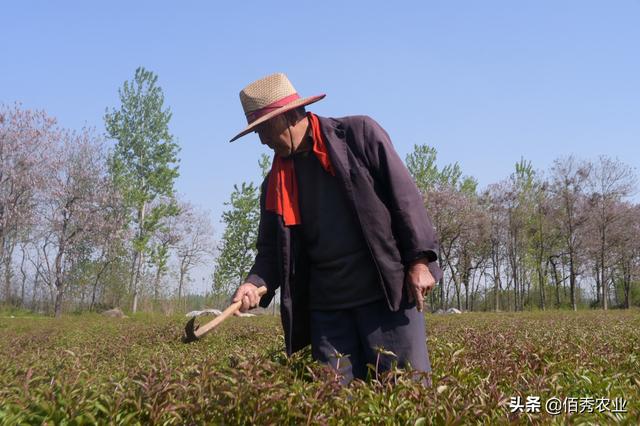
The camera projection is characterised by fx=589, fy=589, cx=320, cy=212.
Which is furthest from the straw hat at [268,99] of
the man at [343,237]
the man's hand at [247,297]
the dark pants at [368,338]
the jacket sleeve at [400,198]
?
the dark pants at [368,338]

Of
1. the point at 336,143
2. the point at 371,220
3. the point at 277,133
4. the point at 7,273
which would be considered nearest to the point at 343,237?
the point at 371,220

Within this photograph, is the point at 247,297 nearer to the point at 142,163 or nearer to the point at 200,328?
the point at 200,328

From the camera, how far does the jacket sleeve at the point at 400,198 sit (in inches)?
117

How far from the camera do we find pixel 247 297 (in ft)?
10.1

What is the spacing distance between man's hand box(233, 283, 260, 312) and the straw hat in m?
0.83

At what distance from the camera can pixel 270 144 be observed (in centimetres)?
319

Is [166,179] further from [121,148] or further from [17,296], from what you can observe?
[17,296]

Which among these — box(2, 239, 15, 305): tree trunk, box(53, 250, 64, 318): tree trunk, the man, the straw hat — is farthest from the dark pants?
box(2, 239, 15, 305): tree trunk

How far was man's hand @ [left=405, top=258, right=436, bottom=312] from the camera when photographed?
295 centimetres

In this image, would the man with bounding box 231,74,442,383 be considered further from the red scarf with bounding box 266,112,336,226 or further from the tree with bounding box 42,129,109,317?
the tree with bounding box 42,129,109,317

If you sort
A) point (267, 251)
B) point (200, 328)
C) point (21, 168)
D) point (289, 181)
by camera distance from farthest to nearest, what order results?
point (21, 168), point (267, 251), point (289, 181), point (200, 328)

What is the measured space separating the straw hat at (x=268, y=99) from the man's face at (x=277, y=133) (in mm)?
49

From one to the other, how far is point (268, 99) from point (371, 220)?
84cm

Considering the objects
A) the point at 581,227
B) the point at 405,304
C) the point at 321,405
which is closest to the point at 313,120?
the point at 405,304
